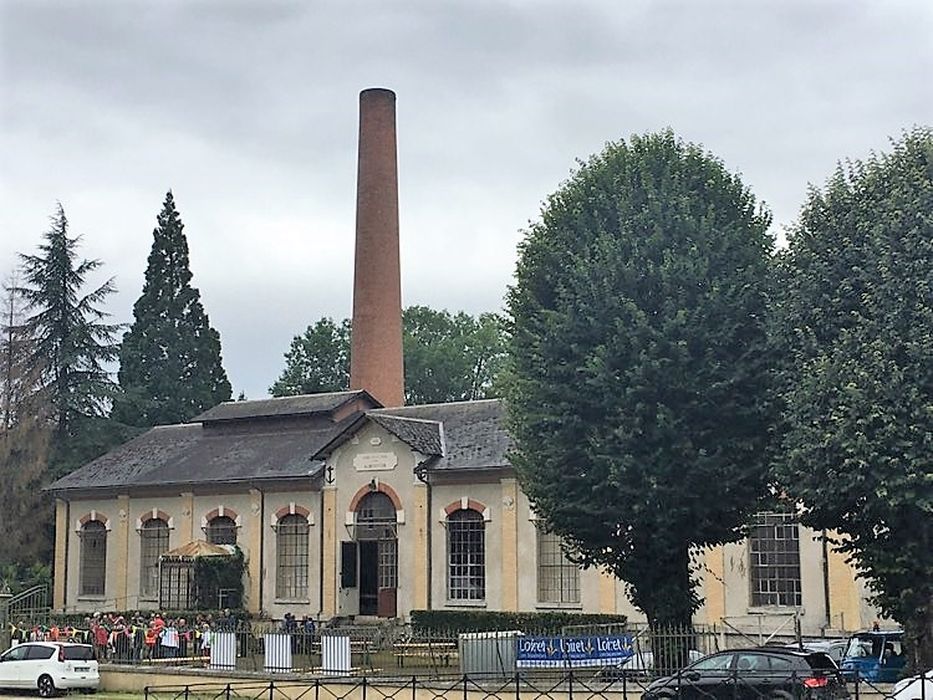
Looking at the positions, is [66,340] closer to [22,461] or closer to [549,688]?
[22,461]

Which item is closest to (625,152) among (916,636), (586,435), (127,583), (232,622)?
(586,435)

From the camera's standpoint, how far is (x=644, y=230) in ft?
82.9

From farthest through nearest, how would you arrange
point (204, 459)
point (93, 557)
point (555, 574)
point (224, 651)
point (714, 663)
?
point (93, 557) < point (204, 459) < point (555, 574) < point (224, 651) < point (714, 663)

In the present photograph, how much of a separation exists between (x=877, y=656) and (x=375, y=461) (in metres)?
17.9

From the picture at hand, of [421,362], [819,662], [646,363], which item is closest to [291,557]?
[646,363]

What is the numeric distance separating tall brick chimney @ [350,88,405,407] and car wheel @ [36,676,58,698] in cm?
2220

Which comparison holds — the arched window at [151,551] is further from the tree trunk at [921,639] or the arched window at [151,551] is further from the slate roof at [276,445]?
the tree trunk at [921,639]

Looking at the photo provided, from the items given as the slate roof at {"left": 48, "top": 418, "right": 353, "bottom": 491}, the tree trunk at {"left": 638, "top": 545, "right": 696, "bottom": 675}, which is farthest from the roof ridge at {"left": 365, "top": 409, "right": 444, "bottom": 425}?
the tree trunk at {"left": 638, "top": 545, "right": 696, "bottom": 675}

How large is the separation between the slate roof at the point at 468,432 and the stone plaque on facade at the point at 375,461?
1.23 m

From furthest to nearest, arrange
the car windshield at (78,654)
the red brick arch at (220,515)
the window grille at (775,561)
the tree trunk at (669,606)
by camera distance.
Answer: the red brick arch at (220,515) < the window grille at (775,561) < the car windshield at (78,654) < the tree trunk at (669,606)

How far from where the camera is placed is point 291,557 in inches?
1635

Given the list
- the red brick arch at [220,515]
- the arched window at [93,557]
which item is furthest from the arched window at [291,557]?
the arched window at [93,557]

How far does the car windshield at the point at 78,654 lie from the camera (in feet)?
101

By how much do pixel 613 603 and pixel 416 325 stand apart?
51498 mm
